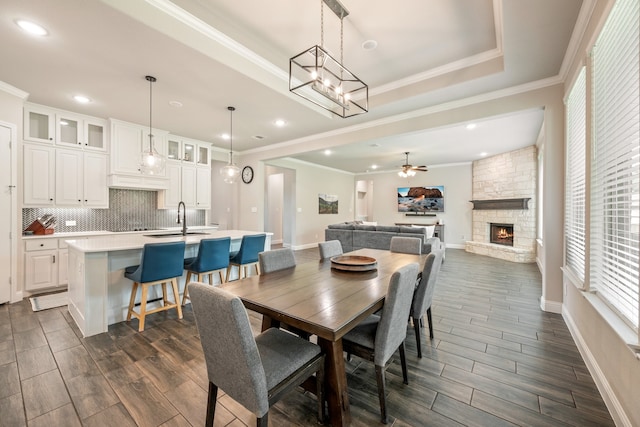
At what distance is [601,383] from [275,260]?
7.91 feet

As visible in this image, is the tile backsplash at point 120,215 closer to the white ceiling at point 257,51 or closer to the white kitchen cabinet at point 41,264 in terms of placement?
the white kitchen cabinet at point 41,264

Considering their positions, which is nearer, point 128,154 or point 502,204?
point 128,154

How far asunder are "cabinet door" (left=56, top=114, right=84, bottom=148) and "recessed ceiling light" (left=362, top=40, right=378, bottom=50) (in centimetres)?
447

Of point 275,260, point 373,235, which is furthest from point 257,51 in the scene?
point 373,235

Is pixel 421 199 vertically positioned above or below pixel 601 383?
above

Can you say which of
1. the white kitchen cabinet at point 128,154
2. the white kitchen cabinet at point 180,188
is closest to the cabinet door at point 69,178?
the white kitchen cabinet at point 128,154

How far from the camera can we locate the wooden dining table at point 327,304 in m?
1.28

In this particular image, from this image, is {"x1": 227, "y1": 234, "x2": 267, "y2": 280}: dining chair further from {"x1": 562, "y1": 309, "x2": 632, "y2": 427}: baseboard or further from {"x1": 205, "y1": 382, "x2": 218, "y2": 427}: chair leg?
{"x1": 562, "y1": 309, "x2": 632, "y2": 427}: baseboard

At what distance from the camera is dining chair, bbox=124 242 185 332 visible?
256 cm

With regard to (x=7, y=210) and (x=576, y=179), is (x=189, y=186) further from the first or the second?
(x=576, y=179)

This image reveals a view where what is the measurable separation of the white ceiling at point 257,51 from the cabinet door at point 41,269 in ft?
7.03

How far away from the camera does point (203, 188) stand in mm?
5707

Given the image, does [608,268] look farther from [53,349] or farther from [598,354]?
[53,349]

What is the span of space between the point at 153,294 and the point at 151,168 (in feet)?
5.09
